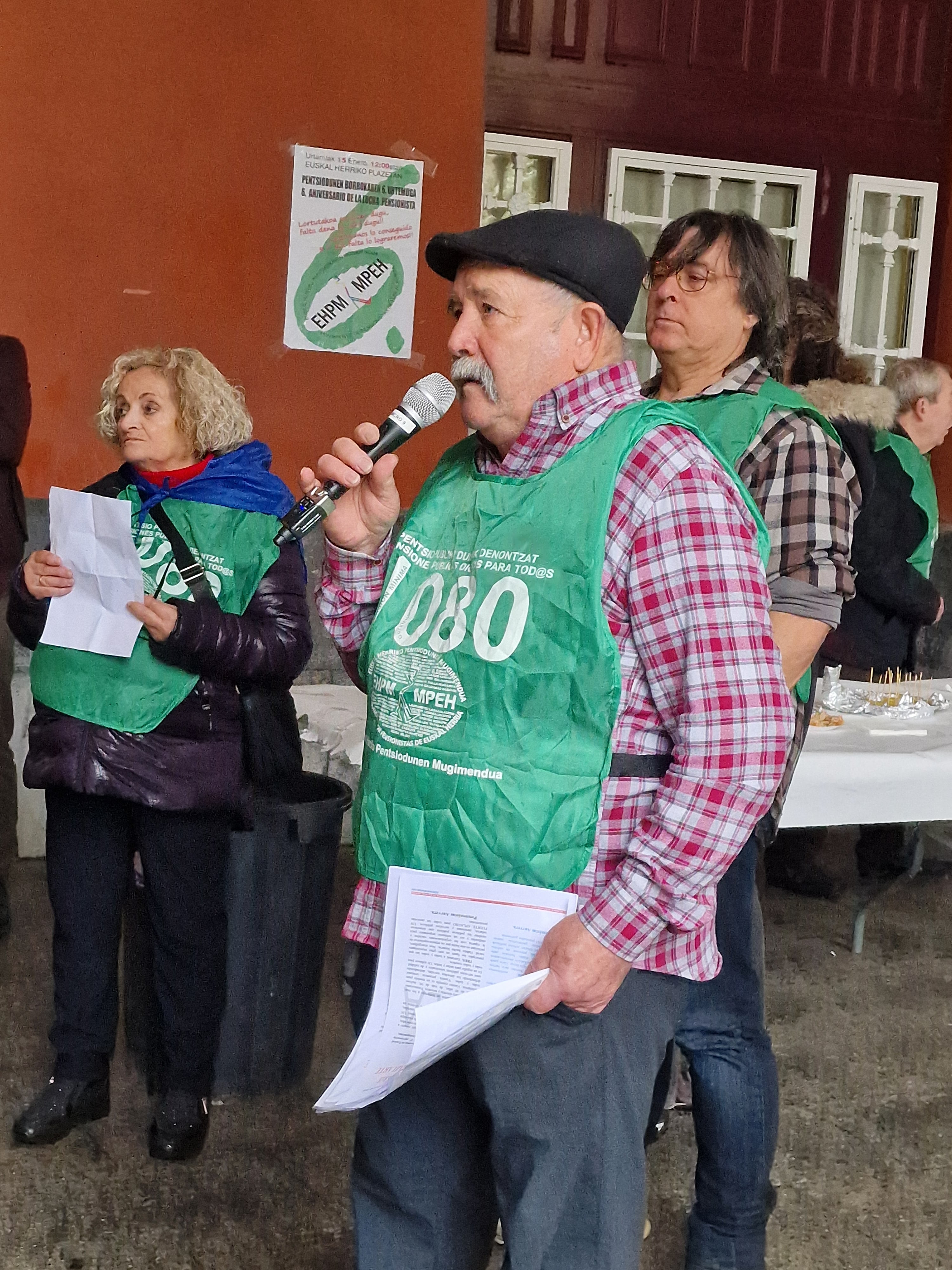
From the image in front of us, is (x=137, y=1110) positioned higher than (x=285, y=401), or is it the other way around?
(x=285, y=401)

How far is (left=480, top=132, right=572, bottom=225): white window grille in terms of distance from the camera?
21.0 feet

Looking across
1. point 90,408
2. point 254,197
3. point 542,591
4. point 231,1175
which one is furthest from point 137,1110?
point 254,197

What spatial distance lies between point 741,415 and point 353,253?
3.96m

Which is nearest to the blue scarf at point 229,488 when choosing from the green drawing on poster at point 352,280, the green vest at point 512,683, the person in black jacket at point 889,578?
the green vest at point 512,683

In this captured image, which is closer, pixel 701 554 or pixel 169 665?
pixel 701 554

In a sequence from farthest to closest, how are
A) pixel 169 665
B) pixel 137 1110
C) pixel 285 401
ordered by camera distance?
pixel 285 401, pixel 137 1110, pixel 169 665

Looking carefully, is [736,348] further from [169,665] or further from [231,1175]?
[231,1175]

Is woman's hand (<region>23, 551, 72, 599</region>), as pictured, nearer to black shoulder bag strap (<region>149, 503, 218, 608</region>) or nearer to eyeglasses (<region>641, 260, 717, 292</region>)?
black shoulder bag strap (<region>149, 503, 218, 608</region>)

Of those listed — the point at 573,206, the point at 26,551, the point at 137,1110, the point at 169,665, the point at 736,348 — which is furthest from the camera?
the point at 573,206

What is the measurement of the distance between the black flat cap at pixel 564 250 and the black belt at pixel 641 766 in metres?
0.50

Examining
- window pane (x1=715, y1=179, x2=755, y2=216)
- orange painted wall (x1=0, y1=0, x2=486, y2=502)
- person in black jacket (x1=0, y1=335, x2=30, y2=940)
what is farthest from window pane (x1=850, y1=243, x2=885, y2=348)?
person in black jacket (x1=0, y1=335, x2=30, y2=940)

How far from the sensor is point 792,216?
275 inches

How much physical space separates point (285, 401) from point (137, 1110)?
3401 mm

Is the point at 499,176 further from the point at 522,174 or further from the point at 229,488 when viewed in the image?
the point at 229,488
